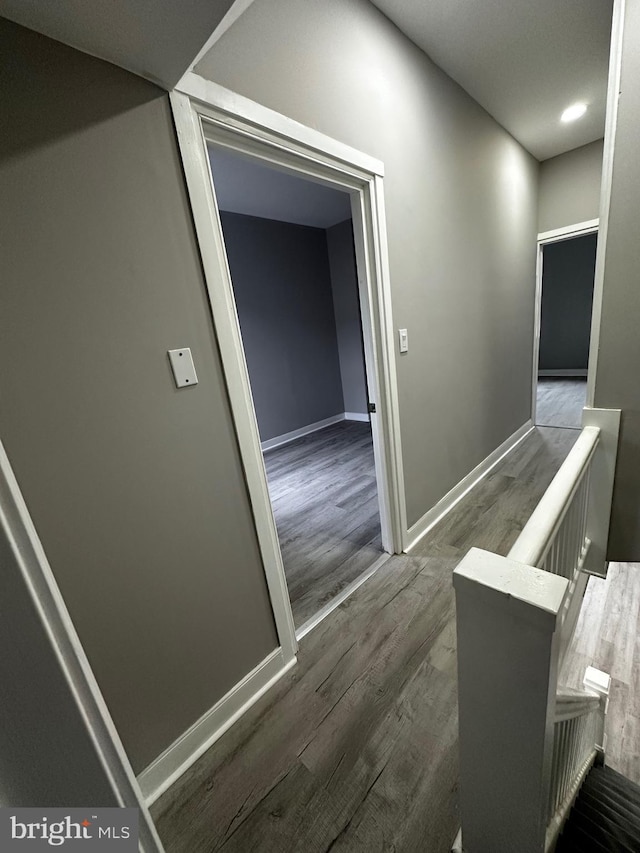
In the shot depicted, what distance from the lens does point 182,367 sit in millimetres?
1012

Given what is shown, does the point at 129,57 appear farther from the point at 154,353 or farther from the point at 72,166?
the point at 154,353

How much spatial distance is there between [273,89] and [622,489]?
2234 mm

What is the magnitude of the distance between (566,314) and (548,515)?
741cm

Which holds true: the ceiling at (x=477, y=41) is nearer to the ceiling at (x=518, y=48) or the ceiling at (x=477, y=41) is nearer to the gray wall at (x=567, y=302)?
the ceiling at (x=518, y=48)

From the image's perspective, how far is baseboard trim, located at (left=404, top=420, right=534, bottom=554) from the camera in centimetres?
214

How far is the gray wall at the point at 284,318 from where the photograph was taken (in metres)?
3.95

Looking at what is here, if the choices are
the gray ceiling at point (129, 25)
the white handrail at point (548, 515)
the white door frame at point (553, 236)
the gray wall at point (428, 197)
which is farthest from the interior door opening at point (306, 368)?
the white door frame at point (553, 236)

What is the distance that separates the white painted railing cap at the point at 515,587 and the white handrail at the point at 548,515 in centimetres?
12

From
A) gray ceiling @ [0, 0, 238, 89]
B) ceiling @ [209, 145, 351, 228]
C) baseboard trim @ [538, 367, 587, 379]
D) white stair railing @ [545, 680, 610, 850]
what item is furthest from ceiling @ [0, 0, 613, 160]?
baseboard trim @ [538, 367, 587, 379]

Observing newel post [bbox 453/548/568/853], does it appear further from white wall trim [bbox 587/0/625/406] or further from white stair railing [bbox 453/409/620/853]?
white wall trim [bbox 587/0/625/406]

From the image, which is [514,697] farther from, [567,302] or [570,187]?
[567,302]

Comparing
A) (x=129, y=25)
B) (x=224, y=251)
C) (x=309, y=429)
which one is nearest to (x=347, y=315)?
(x=309, y=429)

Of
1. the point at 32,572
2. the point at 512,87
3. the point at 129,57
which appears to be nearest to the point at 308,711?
the point at 32,572

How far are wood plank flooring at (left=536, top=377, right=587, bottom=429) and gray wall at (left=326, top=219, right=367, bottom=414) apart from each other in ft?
7.84
